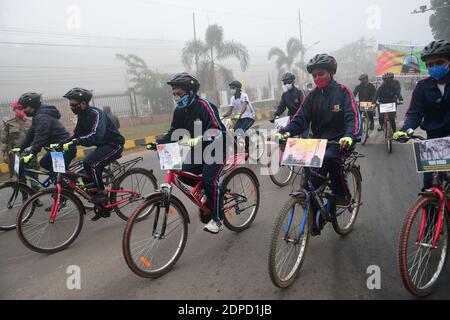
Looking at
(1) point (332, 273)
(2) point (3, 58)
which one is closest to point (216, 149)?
(1) point (332, 273)

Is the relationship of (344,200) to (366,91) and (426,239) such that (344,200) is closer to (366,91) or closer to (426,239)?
(426,239)

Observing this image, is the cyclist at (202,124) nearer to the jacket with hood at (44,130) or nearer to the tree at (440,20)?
the jacket with hood at (44,130)

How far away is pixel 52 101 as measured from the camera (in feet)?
58.1

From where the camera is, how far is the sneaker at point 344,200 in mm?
3581

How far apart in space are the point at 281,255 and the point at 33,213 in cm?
279

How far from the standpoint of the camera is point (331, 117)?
360cm

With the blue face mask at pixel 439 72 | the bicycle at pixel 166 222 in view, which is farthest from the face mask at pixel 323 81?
the bicycle at pixel 166 222

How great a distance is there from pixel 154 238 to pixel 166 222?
21 centimetres

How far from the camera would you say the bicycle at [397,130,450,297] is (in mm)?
2635
